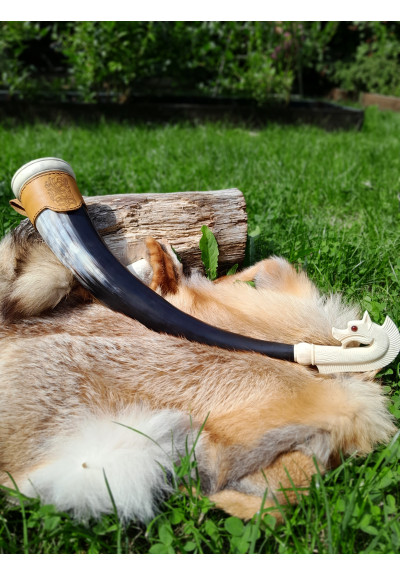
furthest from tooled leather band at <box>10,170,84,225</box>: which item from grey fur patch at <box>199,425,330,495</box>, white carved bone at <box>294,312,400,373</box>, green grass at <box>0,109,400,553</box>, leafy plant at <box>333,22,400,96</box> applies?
leafy plant at <box>333,22,400,96</box>

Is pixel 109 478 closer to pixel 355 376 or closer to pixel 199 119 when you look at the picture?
pixel 355 376

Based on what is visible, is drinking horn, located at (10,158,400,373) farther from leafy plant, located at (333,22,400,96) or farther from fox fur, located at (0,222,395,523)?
leafy plant, located at (333,22,400,96)

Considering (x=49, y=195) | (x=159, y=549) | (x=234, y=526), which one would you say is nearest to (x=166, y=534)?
(x=159, y=549)

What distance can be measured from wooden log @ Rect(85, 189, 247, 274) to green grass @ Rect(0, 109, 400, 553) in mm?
314

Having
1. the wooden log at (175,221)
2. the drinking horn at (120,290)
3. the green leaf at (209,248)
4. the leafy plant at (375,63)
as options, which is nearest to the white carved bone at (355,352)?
A: the drinking horn at (120,290)

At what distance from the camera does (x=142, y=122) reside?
7.81 meters

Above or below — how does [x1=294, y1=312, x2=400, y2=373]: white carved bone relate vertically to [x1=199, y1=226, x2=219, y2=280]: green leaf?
below

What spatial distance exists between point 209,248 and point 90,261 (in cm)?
81

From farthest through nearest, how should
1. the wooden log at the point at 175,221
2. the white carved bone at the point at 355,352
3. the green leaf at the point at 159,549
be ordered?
the wooden log at the point at 175,221
the white carved bone at the point at 355,352
the green leaf at the point at 159,549

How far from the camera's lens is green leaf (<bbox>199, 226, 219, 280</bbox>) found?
283cm

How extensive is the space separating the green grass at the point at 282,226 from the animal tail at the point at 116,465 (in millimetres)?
54

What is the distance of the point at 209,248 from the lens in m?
2.84

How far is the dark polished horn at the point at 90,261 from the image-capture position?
6.73 feet

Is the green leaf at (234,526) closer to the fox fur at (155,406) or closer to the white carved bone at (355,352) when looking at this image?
the fox fur at (155,406)
